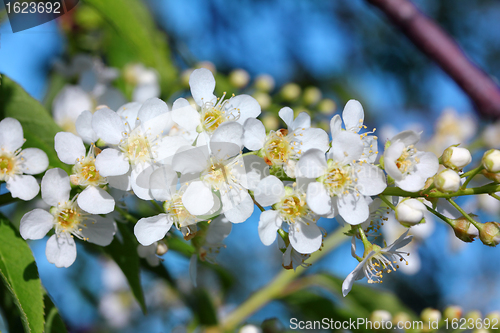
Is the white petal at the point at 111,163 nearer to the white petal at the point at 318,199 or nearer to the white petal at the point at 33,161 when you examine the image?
the white petal at the point at 33,161

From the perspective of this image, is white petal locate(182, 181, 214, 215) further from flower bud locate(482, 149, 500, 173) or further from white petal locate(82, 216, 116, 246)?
flower bud locate(482, 149, 500, 173)

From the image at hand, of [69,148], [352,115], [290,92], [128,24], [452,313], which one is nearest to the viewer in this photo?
[69,148]

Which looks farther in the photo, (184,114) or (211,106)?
(211,106)

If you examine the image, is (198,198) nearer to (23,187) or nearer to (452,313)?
(23,187)

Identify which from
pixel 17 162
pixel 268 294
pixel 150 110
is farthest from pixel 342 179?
pixel 268 294

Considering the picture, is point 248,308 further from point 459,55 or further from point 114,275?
point 114,275

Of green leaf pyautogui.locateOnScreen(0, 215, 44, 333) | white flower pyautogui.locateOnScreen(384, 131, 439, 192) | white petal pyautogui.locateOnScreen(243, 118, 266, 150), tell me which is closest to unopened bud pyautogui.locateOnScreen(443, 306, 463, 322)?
white flower pyautogui.locateOnScreen(384, 131, 439, 192)

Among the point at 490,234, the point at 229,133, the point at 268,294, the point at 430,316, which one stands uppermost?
the point at 229,133

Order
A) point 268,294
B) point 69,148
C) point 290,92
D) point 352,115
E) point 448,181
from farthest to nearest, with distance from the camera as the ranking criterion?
point 290,92
point 268,294
point 352,115
point 69,148
point 448,181

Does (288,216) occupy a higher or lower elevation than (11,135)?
lower
